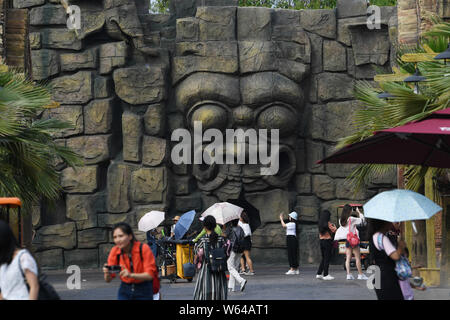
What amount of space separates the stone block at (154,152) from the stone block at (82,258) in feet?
9.92

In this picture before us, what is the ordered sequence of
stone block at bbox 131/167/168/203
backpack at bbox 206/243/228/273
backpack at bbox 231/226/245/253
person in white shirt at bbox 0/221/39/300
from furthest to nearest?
stone block at bbox 131/167/168/203 < backpack at bbox 231/226/245/253 < backpack at bbox 206/243/228/273 < person in white shirt at bbox 0/221/39/300

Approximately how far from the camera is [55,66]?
25.9m

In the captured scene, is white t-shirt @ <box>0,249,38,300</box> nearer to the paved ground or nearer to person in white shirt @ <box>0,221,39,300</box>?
person in white shirt @ <box>0,221,39,300</box>

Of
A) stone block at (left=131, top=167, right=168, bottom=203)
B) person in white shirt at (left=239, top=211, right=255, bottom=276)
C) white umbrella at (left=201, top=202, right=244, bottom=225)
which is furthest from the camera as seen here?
stone block at (left=131, top=167, right=168, bottom=203)

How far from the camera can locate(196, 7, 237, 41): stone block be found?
25.6m

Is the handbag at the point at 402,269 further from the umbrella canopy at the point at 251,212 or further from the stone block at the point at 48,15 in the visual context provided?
the stone block at the point at 48,15

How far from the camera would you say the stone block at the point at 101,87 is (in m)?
25.8

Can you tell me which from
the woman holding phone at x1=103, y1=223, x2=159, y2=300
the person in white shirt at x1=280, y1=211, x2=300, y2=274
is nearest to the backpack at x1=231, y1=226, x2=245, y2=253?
the person in white shirt at x1=280, y1=211, x2=300, y2=274

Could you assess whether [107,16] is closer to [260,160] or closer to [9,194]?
[260,160]

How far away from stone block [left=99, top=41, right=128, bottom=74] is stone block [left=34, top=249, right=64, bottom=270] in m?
5.33

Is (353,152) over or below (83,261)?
over

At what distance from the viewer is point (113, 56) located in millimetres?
25766
